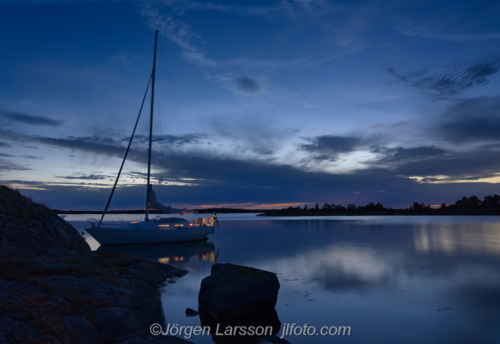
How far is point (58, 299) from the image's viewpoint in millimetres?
8094

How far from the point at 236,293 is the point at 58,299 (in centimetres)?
584

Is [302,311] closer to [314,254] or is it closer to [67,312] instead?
[67,312]

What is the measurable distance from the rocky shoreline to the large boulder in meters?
1.97

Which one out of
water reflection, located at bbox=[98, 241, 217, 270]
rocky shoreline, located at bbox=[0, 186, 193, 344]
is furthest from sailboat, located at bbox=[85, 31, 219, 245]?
rocky shoreline, located at bbox=[0, 186, 193, 344]

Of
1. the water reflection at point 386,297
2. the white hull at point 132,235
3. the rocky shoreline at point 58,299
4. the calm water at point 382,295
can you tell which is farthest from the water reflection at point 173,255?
the rocky shoreline at point 58,299

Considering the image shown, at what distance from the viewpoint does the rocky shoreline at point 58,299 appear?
A: 6652 millimetres

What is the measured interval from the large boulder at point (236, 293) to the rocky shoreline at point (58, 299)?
1967 millimetres

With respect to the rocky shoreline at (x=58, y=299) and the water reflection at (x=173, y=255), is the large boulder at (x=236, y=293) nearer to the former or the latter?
the rocky shoreline at (x=58, y=299)

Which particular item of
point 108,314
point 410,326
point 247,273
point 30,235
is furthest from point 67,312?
point 410,326

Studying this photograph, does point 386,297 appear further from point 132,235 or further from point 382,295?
point 132,235

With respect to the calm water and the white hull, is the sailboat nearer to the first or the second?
the white hull

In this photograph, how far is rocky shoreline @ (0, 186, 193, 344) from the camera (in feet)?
21.8

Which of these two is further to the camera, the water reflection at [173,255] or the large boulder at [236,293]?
the water reflection at [173,255]

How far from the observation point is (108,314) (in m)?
8.60
